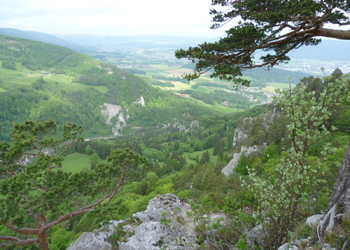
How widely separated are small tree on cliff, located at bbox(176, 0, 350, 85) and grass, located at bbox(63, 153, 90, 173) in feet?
304

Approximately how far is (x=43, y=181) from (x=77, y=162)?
9045cm

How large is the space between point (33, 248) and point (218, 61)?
18572 millimetres

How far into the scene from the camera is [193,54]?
31.9 feet

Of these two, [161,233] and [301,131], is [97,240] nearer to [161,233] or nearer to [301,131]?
[161,233]

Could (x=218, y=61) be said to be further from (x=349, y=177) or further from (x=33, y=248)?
(x=33, y=248)

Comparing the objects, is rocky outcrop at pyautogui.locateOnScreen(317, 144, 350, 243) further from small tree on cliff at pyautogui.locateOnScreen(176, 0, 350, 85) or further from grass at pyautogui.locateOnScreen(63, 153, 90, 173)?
grass at pyautogui.locateOnScreen(63, 153, 90, 173)

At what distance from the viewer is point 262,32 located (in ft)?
28.2

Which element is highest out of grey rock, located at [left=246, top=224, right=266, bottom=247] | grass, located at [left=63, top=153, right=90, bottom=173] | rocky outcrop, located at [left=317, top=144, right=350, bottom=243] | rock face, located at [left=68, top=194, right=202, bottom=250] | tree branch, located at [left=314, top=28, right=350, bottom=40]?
tree branch, located at [left=314, top=28, right=350, bottom=40]

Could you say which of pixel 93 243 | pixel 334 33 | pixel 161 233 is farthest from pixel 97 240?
pixel 334 33

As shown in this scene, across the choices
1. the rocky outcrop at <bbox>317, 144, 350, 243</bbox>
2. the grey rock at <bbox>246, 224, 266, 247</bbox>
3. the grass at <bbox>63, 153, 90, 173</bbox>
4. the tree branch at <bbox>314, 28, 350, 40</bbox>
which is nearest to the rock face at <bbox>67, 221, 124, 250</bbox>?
the grey rock at <bbox>246, 224, 266, 247</bbox>

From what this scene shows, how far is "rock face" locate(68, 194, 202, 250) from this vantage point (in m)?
11.6

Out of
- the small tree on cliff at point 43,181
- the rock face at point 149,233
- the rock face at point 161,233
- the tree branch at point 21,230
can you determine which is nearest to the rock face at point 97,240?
the rock face at point 149,233

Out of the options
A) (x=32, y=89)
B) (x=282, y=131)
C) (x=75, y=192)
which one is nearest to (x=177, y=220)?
(x=75, y=192)

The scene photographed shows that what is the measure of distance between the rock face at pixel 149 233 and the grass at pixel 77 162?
279 ft
